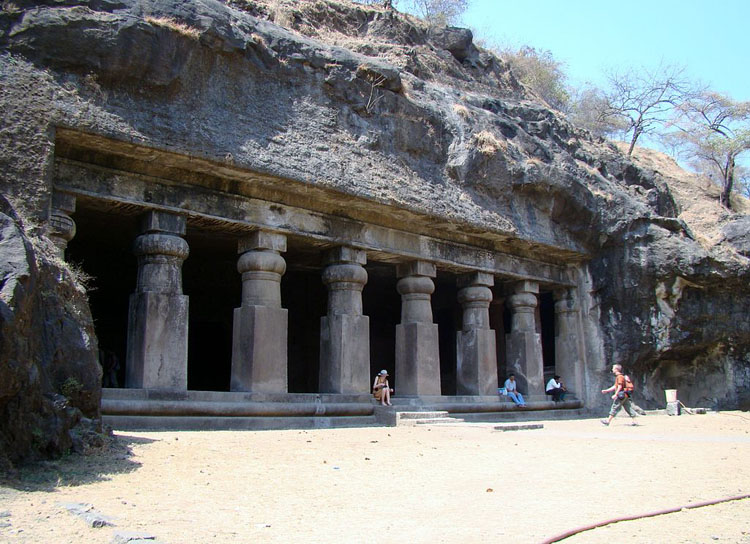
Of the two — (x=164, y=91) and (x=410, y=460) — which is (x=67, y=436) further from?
(x=164, y=91)

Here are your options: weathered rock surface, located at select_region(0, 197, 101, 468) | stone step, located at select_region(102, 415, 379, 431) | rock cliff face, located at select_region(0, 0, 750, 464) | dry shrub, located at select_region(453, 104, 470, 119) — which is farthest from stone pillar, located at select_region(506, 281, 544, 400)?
weathered rock surface, located at select_region(0, 197, 101, 468)

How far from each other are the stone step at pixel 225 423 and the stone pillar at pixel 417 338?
1.50m

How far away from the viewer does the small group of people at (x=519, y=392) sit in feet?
46.8

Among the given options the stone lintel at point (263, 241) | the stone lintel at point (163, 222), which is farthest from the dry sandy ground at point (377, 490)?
the stone lintel at point (263, 241)

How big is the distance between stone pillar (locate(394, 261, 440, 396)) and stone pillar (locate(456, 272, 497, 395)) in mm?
1079

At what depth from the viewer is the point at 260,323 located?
35.2 ft

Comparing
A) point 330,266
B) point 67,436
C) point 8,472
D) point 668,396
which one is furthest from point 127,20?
point 668,396

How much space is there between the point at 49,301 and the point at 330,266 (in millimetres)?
6649

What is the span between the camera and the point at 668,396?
14992 millimetres

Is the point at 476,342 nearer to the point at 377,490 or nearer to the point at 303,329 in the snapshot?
the point at 303,329

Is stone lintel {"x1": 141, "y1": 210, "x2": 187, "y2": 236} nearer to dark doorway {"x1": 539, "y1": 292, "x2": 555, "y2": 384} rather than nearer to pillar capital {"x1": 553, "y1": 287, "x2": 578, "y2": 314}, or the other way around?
pillar capital {"x1": 553, "y1": 287, "x2": 578, "y2": 314}

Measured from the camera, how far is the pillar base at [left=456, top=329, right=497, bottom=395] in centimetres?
1384

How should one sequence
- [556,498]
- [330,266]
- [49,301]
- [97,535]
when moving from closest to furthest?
[97,535] → [556,498] → [49,301] → [330,266]

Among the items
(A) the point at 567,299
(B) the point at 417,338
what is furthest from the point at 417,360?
(A) the point at 567,299
